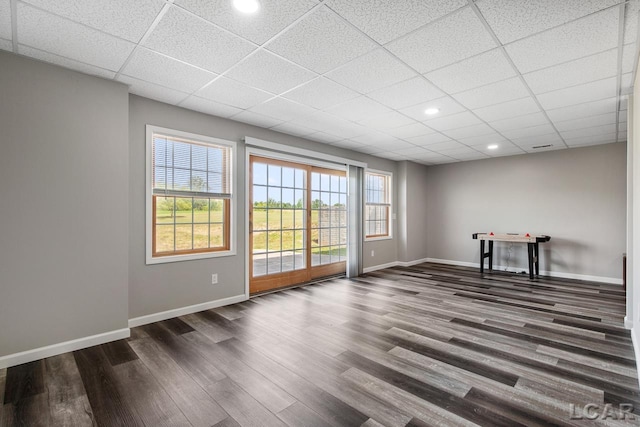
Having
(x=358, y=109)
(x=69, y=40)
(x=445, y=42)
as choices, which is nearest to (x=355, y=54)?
(x=445, y=42)

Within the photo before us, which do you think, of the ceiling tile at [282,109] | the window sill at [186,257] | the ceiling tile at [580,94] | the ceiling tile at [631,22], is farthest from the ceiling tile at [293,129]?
the ceiling tile at [631,22]

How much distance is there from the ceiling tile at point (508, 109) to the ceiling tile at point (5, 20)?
426cm

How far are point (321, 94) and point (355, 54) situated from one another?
869 millimetres

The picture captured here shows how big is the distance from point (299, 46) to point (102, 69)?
1821mm

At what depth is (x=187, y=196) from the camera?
371 centimetres

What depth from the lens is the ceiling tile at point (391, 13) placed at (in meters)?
1.87

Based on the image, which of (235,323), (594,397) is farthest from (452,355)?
(235,323)

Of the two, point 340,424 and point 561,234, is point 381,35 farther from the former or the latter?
point 561,234

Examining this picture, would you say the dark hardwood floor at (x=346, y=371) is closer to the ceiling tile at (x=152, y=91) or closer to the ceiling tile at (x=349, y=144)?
the ceiling tile at (x=152, y=91)

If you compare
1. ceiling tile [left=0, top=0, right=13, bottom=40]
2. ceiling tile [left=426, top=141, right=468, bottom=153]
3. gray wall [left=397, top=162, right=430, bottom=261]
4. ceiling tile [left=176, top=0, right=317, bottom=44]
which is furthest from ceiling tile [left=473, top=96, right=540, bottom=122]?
ceiling tile [left=0, top=0, right=13, bottom=40]

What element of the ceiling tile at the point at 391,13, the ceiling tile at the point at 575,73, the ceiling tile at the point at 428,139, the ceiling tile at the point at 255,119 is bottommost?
the ceiling tile at the point at 428,139

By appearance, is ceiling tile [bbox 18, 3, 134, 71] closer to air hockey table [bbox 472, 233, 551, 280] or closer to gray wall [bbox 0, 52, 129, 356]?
gray wall [bbox 0, 52, 129, 356]

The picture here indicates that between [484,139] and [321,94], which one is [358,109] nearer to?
[321,94]

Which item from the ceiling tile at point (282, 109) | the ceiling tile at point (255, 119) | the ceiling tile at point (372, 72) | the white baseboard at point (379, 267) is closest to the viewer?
the ceiling tile at point (372, 72)
